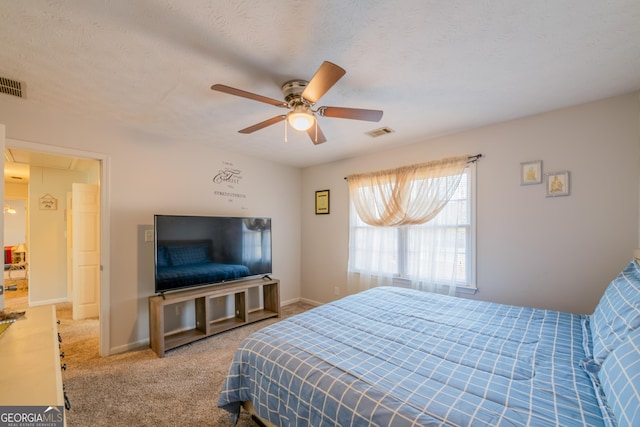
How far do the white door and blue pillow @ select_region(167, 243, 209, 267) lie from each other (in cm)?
182

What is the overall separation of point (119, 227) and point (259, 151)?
6.22 feet

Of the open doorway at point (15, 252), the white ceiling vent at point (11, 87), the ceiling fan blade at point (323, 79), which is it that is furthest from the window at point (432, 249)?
the open doorway at point (15, 252)

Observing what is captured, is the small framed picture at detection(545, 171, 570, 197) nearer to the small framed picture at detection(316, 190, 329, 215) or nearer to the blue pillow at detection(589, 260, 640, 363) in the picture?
the blue pillow at detection(589, 260, 640, 363)

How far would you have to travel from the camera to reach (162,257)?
2840 mm

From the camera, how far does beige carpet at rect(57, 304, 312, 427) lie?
183 centimetres

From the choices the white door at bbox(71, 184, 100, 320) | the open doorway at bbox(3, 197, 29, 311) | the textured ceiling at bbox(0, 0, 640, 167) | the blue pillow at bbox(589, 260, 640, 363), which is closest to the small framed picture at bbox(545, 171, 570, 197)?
the textured ceiling at bbox(0, 0, 640, 167)

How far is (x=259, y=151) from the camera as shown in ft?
12.2

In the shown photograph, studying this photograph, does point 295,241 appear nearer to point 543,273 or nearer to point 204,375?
point 204,375

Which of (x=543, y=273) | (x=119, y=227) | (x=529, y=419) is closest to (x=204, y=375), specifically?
(x=119, y=227)

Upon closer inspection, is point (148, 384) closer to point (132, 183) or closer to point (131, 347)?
point (131, 347)

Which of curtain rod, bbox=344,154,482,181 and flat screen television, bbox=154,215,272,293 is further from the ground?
curtain rod, bbox=344,154,482,181

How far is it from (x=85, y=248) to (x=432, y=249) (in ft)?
16.3

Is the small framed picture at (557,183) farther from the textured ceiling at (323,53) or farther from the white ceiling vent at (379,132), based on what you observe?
the white ceiling vent at (379,132)

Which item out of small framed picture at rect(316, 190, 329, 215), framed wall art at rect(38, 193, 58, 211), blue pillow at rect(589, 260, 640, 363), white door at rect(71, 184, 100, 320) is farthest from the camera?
framed wall art at rect(38, 193, 58, 211)
